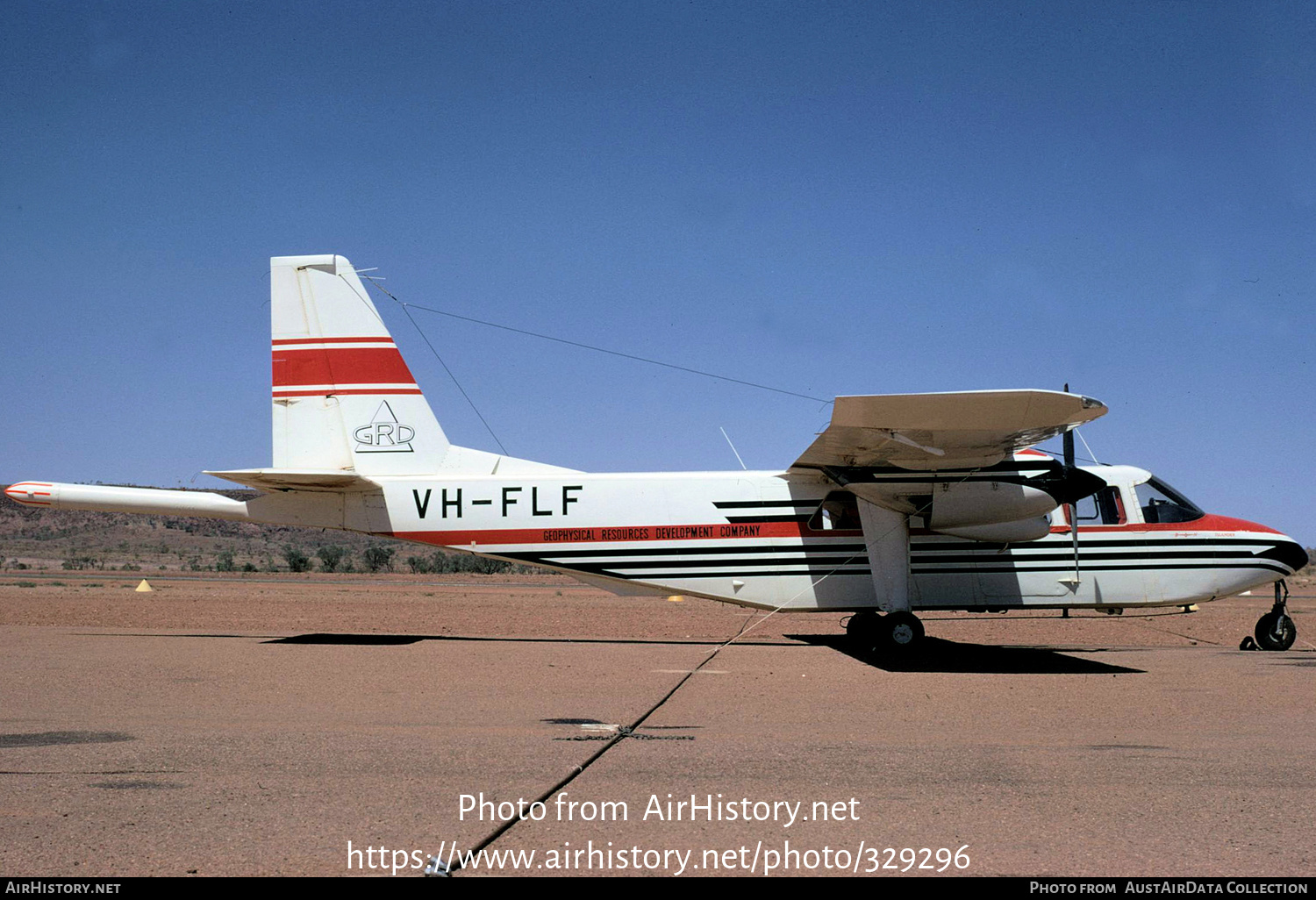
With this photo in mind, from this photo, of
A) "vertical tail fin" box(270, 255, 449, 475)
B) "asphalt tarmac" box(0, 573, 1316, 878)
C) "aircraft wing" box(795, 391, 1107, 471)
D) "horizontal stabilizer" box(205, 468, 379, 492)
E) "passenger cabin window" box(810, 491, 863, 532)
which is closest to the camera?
"asphalt tarmac" box(0, 573, 1316, 878)

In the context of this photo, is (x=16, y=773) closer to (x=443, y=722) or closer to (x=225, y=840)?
(x=225, y=840)

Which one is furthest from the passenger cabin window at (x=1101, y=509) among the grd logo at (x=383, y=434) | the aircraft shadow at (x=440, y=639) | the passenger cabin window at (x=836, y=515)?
the grd logo at (x=383, y=434)

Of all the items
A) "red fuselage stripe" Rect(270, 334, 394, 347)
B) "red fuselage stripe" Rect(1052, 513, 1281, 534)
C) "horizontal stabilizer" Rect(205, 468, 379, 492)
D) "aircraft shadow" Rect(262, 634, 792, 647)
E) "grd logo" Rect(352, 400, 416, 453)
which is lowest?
"aircraft shadow" Rect(262, 634, 792, 647)

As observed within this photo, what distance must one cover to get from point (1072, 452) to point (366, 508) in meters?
9.97

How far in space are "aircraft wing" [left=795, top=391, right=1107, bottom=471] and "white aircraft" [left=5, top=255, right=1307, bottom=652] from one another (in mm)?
677

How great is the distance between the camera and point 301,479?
1404 centimetres

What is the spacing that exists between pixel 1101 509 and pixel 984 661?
10.0 ft

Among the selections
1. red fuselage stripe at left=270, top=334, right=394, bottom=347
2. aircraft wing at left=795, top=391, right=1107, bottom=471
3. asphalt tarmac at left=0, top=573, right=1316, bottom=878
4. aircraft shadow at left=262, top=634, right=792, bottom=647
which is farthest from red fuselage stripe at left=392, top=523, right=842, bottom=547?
red fuselage stripe at left=270, top=334, right=394, bottom=347

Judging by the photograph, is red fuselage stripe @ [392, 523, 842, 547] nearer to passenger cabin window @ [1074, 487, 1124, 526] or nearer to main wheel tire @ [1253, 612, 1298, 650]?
passenger cabin window @ [1074, 487, 1124, 526]

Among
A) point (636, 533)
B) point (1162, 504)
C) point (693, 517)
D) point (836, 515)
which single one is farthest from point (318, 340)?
point (1162, 504)

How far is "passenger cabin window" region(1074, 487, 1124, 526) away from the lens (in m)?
14.7

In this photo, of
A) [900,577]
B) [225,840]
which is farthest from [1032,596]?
[225,840]

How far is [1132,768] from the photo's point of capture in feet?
20.3

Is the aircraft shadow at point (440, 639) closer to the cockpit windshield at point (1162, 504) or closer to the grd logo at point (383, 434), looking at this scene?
the grd logo at point (383, 434)
